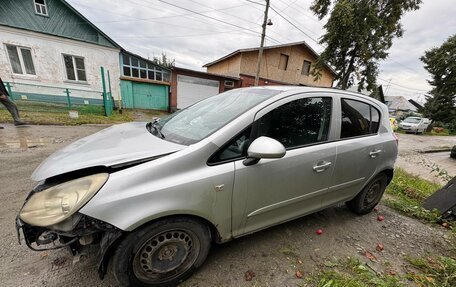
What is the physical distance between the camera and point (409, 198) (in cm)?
398

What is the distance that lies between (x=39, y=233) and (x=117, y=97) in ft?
44.5

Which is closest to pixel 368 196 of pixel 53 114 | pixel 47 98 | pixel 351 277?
pixel 351 277

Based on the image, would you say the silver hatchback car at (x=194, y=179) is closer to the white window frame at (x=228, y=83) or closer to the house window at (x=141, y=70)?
the house window at (x=141, y=70)

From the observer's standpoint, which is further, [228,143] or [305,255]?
Answer: [305,255]

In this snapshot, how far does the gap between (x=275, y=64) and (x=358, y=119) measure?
63.1ft

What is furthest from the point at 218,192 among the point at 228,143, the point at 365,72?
the point at 365,72

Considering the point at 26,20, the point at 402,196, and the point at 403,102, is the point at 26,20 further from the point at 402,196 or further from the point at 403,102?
the point at 403,102

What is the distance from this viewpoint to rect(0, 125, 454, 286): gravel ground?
1.74 m

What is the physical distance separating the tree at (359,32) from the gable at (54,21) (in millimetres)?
14034

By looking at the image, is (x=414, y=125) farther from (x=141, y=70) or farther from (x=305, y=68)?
(x=141, y=70)

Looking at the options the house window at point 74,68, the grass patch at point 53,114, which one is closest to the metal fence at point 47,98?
the grass patch at point 53,114

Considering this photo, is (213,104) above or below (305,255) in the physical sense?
above

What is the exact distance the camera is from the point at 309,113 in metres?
2.11

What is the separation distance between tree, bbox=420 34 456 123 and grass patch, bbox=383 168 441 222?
3398 centimetres
